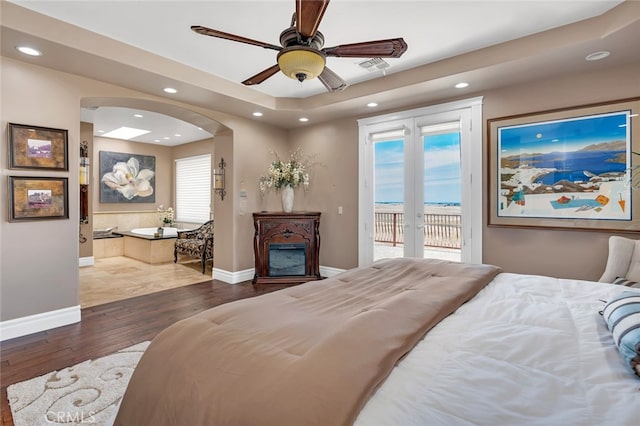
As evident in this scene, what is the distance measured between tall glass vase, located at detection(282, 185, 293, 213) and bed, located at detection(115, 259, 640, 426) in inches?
147

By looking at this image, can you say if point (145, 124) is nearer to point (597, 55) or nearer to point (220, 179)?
point (220, 179)

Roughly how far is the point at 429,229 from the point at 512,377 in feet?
11.4

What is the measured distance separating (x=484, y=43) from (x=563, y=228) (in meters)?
2.09

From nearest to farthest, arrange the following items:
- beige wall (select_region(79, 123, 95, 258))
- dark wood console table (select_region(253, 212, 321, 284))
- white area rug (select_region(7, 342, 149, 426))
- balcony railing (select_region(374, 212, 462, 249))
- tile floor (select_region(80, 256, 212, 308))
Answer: white area rug (select_region(7, 342, 149, 426)), balcony railing (select_region(374, 212, 462, 249)), tile floor (select_region(80, 256, 212, 308)), dark wood console table (select_region(253, 212, 321, 284)), beige wall (select_region(79, 123, 95, 258))

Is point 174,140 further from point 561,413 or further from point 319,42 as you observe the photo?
point 561,413

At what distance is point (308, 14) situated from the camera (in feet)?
5.80

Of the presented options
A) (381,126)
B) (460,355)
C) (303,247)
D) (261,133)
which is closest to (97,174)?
(261,133)

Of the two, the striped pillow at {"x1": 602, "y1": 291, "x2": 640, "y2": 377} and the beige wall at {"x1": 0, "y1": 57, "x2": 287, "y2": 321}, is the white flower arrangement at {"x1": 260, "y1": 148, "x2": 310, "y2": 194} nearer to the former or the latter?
the beige wall at {"x1": 0, "y1": 57, "x2": 287, "y2": 321}

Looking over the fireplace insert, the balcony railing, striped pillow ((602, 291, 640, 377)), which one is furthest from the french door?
striped pillow ((602, 291, 640, 377))

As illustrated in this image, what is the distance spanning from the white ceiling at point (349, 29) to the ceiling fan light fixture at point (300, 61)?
0.76m

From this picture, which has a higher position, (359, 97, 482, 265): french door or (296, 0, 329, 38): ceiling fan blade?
(296, 0, 329, 38): ceiling fan blade

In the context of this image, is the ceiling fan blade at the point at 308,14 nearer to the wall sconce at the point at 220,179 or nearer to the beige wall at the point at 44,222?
the beige wall at the point at 44,222

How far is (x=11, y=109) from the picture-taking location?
2969 mm

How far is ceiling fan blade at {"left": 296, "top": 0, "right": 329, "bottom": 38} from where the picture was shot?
1.67 meters
